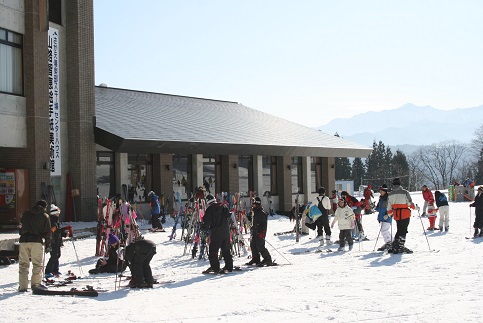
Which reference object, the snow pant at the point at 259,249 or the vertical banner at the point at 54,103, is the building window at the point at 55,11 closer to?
the vertical banner at the point at 54,103

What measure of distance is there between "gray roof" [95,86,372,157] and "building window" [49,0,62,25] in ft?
13.7

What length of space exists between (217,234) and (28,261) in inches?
143

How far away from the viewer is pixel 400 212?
1391 cm

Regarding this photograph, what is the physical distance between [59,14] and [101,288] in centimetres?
1454

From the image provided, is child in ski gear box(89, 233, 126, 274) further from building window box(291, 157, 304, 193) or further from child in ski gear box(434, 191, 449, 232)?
building window box(291, 157, 304, 193)

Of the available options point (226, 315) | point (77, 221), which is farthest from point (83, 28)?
point (226, 315)

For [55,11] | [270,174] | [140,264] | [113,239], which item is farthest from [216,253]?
[270,174]

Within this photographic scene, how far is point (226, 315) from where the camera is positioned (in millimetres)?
7527

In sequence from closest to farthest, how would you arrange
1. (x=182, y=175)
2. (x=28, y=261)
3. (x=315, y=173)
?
(x=28, y=261) → (x=182, y=175) → (x=315, y=173)

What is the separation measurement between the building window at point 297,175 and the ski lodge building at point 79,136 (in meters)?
3.19

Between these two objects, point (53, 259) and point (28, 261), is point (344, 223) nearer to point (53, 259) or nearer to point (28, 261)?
point (53, 259)

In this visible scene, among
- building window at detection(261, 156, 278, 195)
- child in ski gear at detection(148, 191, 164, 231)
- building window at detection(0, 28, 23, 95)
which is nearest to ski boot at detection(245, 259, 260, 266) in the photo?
child in ski gear at detection(148, 191, 164, 231)

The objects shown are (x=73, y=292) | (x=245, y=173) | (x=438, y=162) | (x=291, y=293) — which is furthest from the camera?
(x=438, y=162)

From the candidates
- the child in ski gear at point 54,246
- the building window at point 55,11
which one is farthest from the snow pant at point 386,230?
the building window at point 55,11
